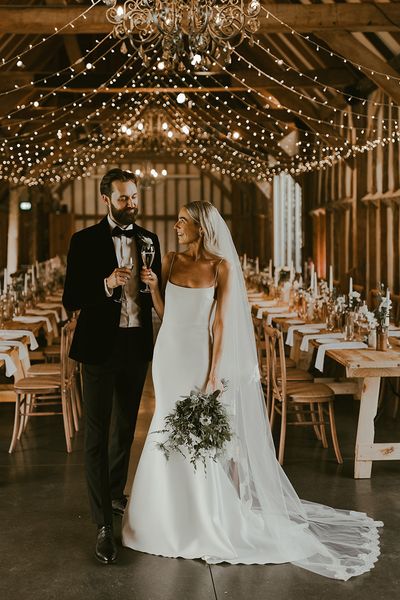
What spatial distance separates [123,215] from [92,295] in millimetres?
408

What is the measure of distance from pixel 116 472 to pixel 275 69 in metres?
10.2

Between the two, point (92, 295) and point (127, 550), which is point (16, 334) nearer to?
point (92, 295)

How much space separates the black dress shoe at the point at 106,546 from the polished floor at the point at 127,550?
39mm

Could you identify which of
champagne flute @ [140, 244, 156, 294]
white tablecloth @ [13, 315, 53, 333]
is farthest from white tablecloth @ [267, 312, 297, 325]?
champagne flute @ [140, 244, 156, 294]

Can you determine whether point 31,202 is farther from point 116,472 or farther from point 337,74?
point 116,472

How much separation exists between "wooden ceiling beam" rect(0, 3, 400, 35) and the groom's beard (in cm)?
579

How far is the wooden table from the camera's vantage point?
554 cm

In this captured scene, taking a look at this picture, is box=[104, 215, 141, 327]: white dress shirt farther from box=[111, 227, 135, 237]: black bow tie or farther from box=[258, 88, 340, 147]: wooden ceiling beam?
box=[258, 88, 340, 147]: wooden ceiling beam

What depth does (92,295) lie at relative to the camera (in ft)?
13.9

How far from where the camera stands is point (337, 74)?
493 inches

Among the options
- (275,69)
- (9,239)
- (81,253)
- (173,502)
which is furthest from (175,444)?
(9,239)

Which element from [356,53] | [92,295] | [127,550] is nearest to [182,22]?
[356,53]

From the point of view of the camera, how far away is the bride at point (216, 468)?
4.15 metres

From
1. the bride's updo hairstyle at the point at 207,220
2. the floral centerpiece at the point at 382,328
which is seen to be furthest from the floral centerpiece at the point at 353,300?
the bride's updo hairstyle at the point at 207,220
